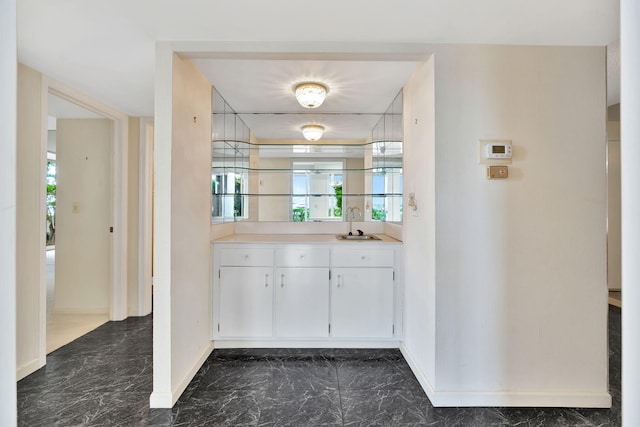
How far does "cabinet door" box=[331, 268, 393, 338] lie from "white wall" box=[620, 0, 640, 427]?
220 centimetres

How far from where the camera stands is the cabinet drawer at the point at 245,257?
2.68 meters

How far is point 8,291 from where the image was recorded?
444 mm

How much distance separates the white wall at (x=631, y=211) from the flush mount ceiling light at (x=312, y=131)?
2.99 meters

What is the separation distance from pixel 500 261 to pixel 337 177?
197cm

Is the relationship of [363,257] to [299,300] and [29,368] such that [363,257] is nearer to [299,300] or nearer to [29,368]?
[299,300]

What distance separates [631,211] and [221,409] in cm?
212

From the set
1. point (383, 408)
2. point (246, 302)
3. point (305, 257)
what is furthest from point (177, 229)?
point (383, 408)

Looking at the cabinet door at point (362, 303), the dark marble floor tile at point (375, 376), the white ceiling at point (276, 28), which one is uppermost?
the white ceiling at point (276, 28)

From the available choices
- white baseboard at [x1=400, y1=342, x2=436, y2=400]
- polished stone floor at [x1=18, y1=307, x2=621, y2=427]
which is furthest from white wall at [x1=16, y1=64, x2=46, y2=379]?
white baseboard at [x1=400, y1=342, x2=436, y2=400]

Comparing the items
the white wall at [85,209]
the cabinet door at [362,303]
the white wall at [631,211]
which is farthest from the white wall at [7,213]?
the white wall at [85,209]

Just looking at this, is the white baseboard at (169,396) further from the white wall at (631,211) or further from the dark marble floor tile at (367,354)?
the white wall at (631,211)

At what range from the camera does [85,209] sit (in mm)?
3502

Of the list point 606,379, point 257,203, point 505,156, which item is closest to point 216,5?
→ point 505,156

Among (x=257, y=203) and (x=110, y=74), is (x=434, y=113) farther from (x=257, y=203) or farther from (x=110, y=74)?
(x=110, y=74)
